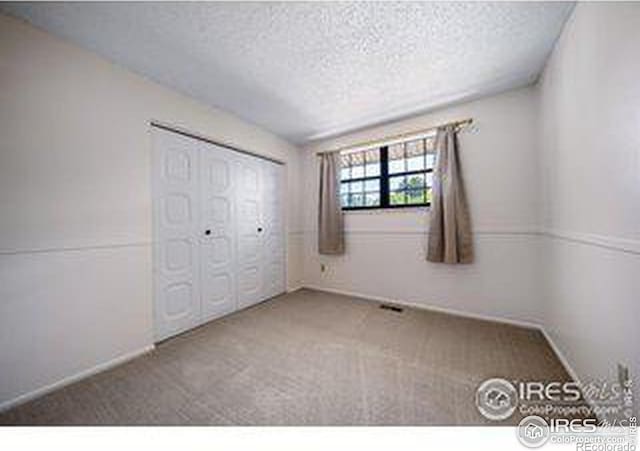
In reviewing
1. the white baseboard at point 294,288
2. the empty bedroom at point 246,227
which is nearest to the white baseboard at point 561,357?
the empty bedroom at point 246,227

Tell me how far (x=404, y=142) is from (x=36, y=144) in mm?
3248

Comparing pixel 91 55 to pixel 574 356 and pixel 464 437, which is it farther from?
pixel 574 356

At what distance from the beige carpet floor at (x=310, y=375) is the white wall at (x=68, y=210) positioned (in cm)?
27

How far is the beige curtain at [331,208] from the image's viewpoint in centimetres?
346

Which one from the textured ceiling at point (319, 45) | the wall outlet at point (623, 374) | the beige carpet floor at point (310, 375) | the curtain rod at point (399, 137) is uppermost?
the textured ceiling at point (319, 45)

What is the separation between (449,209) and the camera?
102 inches

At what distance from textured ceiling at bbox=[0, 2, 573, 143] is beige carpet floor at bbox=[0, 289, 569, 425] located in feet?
7.42

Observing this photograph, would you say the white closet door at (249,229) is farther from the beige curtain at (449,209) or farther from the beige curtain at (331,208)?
the beige curtain at (449,209)

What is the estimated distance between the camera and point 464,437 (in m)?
0.99

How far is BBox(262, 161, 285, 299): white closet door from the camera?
3354mm

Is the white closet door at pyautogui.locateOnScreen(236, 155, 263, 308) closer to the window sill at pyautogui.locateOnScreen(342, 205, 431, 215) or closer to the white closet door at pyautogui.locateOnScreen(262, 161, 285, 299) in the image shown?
the white closet door at pyautogui.locateOnScreen(262, 161, 285, 299)

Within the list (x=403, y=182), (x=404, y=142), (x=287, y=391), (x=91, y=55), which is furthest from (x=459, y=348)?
(x=91, y=55)

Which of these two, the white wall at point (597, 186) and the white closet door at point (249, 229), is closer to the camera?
the white wall at point (597, 186)

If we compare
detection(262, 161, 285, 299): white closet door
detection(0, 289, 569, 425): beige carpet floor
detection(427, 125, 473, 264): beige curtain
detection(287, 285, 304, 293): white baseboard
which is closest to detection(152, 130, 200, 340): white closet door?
→ detection(0, 289, 569, 425): beige carpet floor
